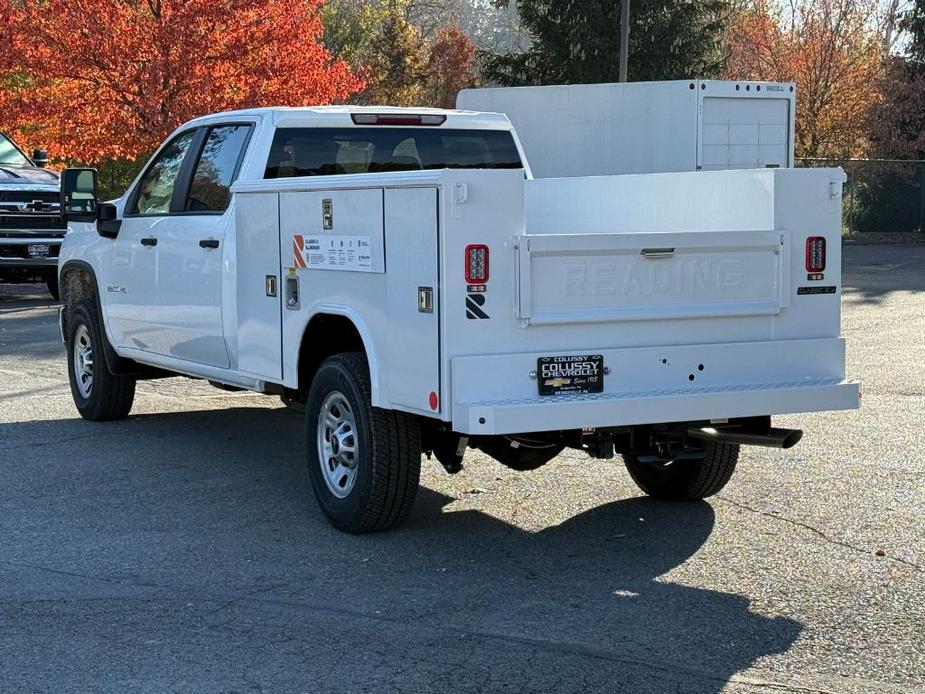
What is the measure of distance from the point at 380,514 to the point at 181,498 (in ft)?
5.13

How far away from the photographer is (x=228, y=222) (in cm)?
799

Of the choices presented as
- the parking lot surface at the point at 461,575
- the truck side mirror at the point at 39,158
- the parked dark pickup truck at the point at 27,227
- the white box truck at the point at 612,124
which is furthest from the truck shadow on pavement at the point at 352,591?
the truck side mirror at the point at 39,158

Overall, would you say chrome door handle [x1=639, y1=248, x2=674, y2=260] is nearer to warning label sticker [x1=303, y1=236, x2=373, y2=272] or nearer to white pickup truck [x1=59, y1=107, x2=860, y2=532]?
white pickup truck [x1=59, y1=107, x2=860, y2=532]

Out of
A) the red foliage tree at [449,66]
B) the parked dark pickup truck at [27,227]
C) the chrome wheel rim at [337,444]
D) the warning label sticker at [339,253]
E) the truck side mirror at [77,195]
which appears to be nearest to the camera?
the warning label sticker at [339,253]

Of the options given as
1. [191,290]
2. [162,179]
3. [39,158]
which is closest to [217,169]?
[191,290]

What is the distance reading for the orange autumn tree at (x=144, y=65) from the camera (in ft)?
75.3

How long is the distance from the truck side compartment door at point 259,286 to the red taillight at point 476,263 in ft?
5.35

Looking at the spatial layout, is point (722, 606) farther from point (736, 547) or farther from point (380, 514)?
point (380, 514)

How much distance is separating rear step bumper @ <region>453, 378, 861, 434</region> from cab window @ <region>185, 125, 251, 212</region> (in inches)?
113

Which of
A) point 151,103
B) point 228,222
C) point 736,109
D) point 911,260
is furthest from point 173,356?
point 911,260

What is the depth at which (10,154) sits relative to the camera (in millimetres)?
21266

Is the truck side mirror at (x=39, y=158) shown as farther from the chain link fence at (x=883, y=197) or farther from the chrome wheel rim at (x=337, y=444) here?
the chain link fence at (x=883, y=197)

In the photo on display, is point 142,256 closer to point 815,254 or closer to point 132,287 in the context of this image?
point 132,287

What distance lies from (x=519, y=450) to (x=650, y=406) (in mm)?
852
